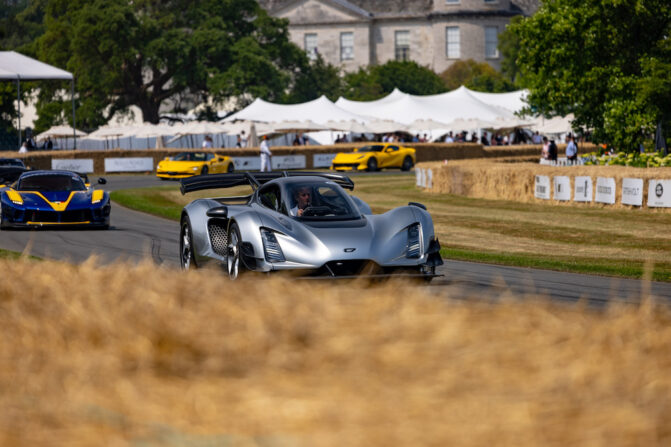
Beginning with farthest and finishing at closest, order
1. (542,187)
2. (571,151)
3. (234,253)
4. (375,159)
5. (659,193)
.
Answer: (375,159) < (571,151) < (542,187) < (659,193) < (234,253)

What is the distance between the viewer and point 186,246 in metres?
13.8

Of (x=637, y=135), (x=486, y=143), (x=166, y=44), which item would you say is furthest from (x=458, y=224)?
(x=166, y=44)

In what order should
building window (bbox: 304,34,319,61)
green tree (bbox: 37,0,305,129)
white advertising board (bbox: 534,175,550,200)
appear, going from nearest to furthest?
white advertising board (bbox: 534,175,550,200)
green tree (bbox: 37,0,305,129)
building window (bbox: 304,34,319,61)

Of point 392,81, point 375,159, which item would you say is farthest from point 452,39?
point 375,159

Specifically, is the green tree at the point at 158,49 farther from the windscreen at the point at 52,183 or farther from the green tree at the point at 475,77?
the windscreen at the point at 52,183

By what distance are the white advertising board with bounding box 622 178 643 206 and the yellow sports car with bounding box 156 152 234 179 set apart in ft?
73.4

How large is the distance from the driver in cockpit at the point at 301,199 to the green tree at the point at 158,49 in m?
71.4

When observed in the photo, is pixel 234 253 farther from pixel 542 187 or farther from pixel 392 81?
pixel 392 81

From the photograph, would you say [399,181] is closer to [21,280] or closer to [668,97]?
[668,97]

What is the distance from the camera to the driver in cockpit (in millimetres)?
12202

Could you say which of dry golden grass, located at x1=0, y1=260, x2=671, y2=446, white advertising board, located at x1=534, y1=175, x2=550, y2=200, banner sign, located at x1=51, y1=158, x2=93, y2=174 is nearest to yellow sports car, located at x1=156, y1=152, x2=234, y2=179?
banner sign, located at x1=51, y1=158, x2=93, y2=174

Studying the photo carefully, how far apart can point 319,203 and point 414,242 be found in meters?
1.59

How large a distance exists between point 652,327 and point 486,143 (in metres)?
65.9

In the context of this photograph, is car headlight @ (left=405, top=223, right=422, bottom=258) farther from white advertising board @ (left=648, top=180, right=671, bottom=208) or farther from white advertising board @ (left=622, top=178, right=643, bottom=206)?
white advertising board @ (left=622, top=178, right=643, bottom=206)
